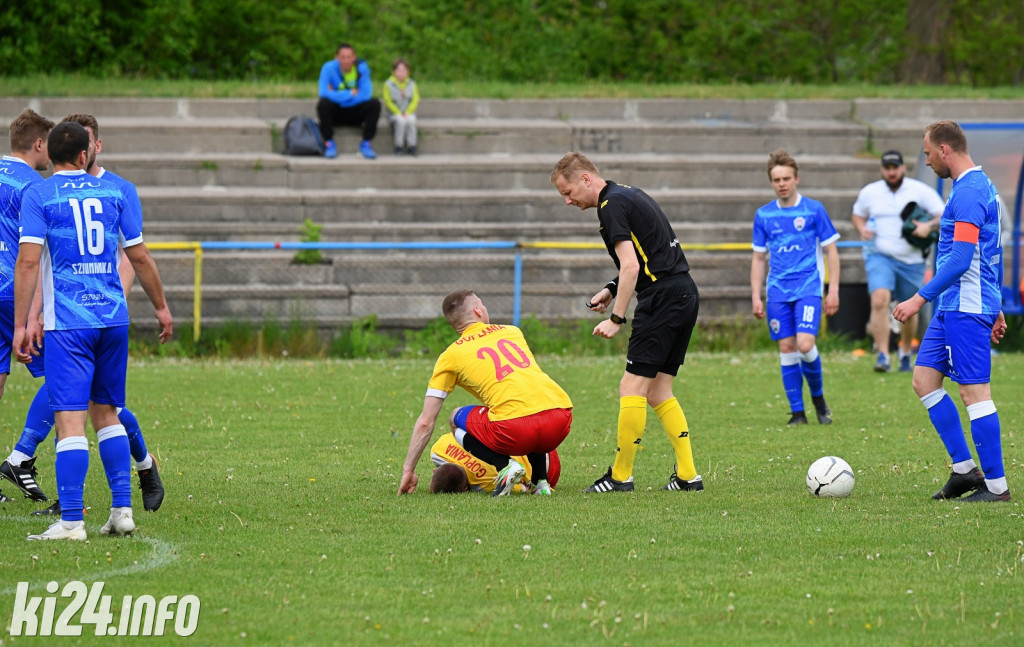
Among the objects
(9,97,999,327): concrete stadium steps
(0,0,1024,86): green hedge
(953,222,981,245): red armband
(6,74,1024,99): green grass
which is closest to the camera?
(953,222,981,245): red armband

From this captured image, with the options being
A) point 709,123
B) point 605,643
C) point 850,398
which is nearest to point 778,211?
point 850,398

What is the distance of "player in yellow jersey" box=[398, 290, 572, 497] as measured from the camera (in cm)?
767

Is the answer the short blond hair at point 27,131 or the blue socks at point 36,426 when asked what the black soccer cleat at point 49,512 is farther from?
the short blond hair at point 27,131

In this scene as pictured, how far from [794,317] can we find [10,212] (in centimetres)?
666

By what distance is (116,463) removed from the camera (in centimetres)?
657

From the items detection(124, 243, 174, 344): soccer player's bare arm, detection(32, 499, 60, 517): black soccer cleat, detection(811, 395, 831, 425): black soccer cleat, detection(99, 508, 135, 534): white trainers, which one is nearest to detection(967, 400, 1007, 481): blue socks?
detection(811, 395, 831, 425): black soccer cleat

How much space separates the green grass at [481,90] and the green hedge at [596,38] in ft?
20.9

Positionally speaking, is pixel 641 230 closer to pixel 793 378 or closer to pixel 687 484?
pixel 687 484

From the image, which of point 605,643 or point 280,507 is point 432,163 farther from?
point 605,643

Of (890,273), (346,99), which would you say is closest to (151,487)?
(890,273)

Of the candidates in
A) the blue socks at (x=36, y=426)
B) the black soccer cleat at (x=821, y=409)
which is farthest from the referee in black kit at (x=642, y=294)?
the black soccer cleat at (x=821, y=409)

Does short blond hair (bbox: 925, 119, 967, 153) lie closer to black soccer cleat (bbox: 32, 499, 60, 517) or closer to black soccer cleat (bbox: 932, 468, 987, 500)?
black soccer cleat (bbox: 932, 468, 987, 500)

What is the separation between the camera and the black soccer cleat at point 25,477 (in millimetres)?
7730

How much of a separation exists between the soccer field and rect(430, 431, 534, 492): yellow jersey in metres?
0.20
